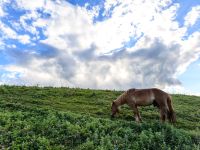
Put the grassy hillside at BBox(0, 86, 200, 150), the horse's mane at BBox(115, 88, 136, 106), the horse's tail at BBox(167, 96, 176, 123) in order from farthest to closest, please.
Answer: the horse's mane at BBox(115, 88, 136, 106)
the horse's tail at BBox(167, 96, 176, 123)
the grassy hillside at BBox(0, 86, 200, 150)

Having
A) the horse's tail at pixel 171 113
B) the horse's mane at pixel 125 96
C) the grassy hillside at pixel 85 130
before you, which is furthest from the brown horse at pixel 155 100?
the grassy hillside at pixel 85 130

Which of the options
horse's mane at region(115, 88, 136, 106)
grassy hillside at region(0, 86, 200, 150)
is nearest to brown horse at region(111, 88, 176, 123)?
horse's mane at region(115, 88, 136, 106)

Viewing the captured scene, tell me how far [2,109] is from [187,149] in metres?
12.8

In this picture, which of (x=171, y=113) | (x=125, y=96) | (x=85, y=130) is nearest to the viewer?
(x=85, y=130)

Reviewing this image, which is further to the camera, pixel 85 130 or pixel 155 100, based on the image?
pixel 155 100

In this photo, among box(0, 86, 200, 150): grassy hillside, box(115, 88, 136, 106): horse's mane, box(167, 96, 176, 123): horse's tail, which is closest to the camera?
box(0, 86, 200, 150): grassy hillside

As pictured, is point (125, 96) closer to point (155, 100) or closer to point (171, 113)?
point (155, 100)

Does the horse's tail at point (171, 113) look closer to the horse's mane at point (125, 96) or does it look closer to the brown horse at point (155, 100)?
the brown horse at point (155, 100)

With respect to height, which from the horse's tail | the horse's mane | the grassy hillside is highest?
the horse's mane

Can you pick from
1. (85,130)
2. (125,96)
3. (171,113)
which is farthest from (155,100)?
(85,130)

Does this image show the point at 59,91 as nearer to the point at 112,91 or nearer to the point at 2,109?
the point at 112,91

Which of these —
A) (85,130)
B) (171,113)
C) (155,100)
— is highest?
(155,100)

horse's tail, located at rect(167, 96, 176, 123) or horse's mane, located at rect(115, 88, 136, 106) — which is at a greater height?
horse's mane, located at rect(115, 88, 136, 106)

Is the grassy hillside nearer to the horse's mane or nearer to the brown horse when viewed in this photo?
the horse's mane
